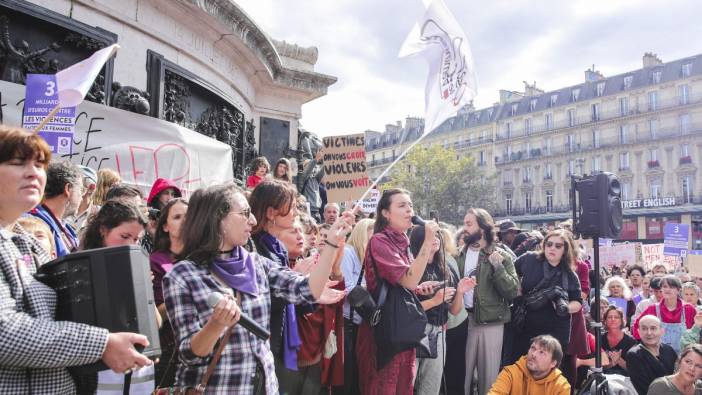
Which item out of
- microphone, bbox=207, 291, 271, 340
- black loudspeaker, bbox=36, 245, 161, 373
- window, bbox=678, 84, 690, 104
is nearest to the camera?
black loudspeaker, bbox=36, 245, 161, 373

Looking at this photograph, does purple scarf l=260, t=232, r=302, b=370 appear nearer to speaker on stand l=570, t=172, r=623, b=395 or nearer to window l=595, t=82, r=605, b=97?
speaker on stand l=570, t=172, r=623, b=395

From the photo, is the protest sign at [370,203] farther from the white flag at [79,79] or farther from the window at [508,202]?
the window at [508,202]

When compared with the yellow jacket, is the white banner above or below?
above

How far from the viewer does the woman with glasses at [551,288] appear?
239 inches

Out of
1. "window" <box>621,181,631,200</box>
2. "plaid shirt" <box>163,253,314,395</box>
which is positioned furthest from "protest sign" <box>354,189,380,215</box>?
"window" <box>621,181,631,200</box>

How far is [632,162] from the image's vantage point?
5881 centimetres

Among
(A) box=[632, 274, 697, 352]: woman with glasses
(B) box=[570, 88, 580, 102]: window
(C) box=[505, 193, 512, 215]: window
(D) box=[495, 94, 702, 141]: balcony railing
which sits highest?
(B) box=[570, 88, 580, 102]: window

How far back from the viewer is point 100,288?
190 cm

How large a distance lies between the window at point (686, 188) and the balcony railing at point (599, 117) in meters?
7.03

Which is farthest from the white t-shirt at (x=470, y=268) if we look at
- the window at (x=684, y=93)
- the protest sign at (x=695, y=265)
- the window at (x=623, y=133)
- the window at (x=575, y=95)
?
the window at (x=575, y=95)

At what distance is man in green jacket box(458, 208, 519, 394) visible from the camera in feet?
19.5

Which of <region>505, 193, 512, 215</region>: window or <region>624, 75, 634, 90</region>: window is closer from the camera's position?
<region>624, 75, 634, 90</region>: window

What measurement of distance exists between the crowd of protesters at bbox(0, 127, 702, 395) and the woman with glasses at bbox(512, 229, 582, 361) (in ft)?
0.05

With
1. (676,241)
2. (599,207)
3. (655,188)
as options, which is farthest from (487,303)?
(655,188)
